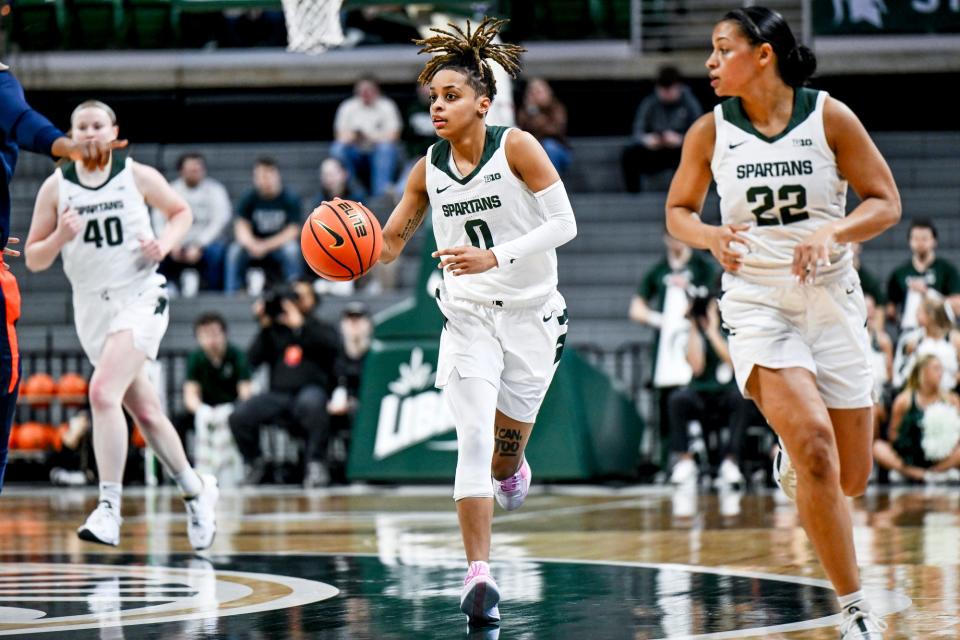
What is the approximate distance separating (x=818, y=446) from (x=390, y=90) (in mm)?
18250

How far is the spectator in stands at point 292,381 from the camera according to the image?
1502 centimetres

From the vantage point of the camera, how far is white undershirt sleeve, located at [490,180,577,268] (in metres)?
6.21

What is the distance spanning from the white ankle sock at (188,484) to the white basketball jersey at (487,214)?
2829 mm

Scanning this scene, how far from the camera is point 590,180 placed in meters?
20.7

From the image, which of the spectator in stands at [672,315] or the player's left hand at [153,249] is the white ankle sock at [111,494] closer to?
the player's left hand at [153,249]

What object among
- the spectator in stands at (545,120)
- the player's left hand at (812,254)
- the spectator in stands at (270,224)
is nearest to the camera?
the player's left hand at (812,254)

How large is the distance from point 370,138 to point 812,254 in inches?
571

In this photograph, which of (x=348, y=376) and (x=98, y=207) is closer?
(x=98, y=207)

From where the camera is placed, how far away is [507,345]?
6.53m

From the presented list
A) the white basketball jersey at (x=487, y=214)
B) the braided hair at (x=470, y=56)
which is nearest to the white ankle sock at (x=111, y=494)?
the white basketball jersey at (x=487, y=214)

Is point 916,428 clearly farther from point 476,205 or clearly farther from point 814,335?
point 814,335

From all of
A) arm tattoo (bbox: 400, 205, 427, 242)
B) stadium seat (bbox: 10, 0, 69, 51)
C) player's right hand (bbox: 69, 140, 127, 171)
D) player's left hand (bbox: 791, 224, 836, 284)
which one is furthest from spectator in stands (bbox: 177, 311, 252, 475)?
player's left hand (bbox: 791, 224, 836, 284)

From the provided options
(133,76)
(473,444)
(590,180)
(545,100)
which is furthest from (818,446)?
(133,76)

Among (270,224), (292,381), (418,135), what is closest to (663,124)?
(418,135)
